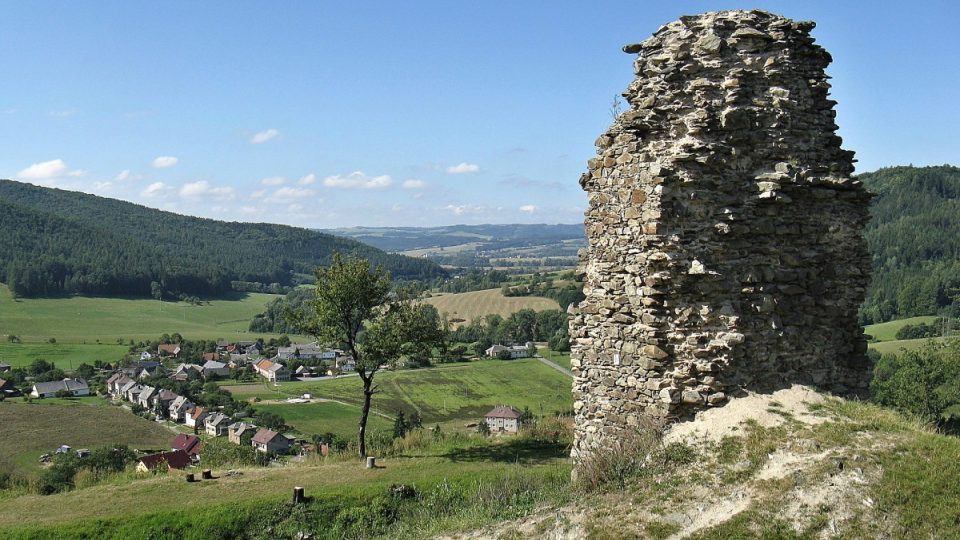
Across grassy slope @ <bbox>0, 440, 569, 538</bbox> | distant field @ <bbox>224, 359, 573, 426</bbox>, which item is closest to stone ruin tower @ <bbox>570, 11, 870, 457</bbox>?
grassy slope @ <bbox>0, 440, 569, 538</bbox>

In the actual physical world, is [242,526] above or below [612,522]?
below

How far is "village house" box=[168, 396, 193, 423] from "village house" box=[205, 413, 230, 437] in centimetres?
651

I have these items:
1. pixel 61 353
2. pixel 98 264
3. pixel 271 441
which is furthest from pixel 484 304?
pixel 98 264

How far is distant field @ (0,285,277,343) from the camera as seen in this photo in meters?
91.2

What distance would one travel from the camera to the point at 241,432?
145ft

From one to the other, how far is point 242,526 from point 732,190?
1139 cm

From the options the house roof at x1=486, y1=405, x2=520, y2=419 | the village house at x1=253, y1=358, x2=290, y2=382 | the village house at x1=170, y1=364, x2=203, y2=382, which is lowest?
the village house at x1=253, y1=358, x2=290, y2=382

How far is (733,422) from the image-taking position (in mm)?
8008

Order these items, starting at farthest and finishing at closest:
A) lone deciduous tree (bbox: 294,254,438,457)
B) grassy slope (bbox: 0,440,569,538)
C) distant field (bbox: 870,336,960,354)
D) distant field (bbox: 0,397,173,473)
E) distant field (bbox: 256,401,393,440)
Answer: distant field (bbox: 870,336,960,354) < distant field (bbox: 256,401,393,440) < distant field (bbox: 0,397,173,473) < lone deciduous tree (bbox: 294,254,438,457) < grassy slope (bbox: 0,440,569,538)

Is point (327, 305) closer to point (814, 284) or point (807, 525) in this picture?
point (814, 284)

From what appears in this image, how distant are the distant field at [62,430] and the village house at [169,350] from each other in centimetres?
2962

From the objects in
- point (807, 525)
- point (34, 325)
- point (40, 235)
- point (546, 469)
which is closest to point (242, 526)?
point (546, 469)

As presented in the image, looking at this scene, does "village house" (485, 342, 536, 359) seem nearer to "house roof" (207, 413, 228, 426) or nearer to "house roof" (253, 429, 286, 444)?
"house roof" (207, 413, 228, 426)

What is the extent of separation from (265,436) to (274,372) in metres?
36.1
